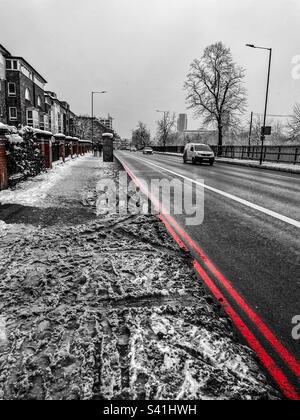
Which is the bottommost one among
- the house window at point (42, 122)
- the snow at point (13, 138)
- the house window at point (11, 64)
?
the snow at point (13, 138)

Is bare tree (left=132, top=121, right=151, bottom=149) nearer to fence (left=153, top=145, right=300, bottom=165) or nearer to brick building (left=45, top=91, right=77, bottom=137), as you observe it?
brick building (left=45, top=91, right=77, bottom=137)

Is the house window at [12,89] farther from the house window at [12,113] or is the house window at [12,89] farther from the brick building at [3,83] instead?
the house window at [12,113]

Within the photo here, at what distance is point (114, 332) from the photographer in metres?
2.48

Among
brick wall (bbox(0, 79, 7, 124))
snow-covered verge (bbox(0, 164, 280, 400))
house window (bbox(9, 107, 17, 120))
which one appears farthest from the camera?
house window (bbox(9, 107, 17, 120))

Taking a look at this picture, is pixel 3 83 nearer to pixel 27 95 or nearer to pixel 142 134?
pixel 27 95

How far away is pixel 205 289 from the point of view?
3318 millimetres

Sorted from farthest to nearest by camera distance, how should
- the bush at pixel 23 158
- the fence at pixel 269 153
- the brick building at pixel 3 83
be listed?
the brick building at pixel 3 83 → the fence at pixel 269 153 → the bush at pixel 23 158

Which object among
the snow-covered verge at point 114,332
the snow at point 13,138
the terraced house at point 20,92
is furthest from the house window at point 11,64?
the snow-covered verge at point 114,332

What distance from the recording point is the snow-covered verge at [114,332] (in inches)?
76.1

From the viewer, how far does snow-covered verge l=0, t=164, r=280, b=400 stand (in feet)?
6.34

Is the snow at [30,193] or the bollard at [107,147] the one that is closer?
the snow at [30,193]

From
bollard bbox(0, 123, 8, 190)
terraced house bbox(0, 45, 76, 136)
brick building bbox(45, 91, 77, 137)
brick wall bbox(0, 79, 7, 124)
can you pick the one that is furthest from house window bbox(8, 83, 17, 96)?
bollard bbox(0, 123, 8, 190)

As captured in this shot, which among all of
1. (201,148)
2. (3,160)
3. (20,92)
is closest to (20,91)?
(20,92)

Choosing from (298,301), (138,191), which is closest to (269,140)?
(138,191)
